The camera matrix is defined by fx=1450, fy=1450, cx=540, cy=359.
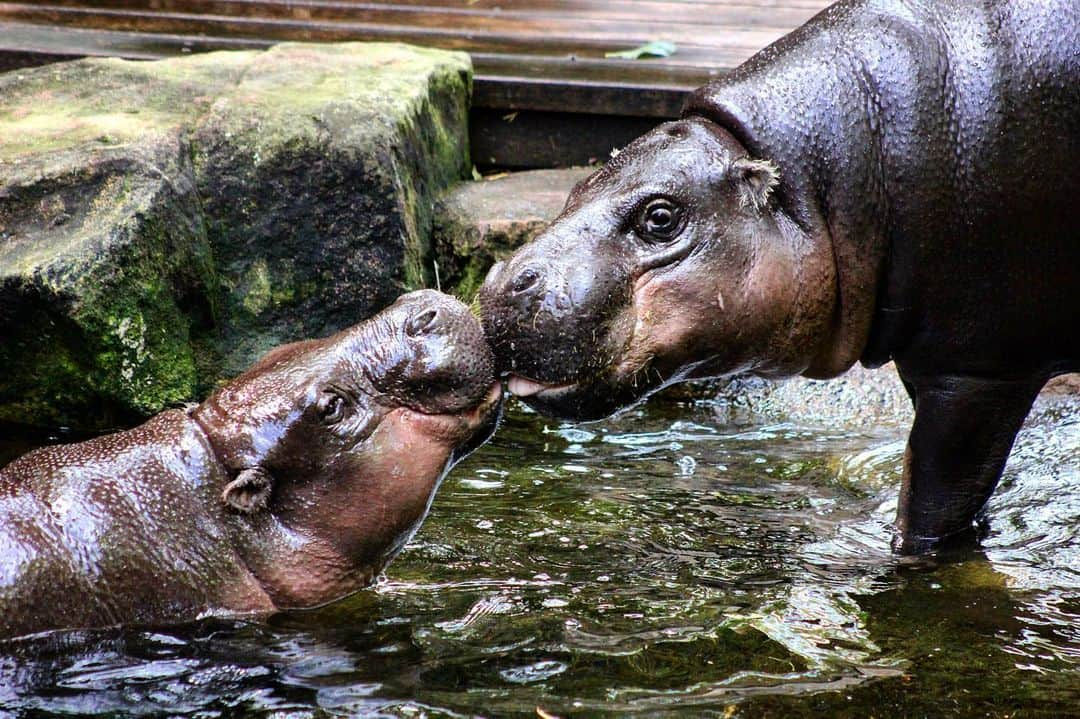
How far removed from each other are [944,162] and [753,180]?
0.59 m

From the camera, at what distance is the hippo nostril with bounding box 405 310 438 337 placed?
4457 mm

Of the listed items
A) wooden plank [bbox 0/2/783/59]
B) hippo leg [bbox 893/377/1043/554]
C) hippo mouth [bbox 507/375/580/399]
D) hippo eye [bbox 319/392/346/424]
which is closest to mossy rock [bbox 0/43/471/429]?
wooden plank [bbox 0/2/783/59]

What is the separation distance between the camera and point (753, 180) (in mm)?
4453

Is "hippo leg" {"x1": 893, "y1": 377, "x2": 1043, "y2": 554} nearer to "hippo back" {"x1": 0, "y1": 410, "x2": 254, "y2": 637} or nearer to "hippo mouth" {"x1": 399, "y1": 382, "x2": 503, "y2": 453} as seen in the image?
"hippo mouth" {"x1": 399, "y1": 382, "x2": 503, "y2": 453}

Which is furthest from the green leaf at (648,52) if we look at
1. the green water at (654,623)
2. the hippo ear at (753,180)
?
the hippo ear at (753,180)

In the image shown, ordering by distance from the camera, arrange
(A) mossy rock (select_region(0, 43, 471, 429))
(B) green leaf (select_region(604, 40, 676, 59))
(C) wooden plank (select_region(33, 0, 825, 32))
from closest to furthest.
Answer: (A) mossy rock (select_region(0, 43, 471, 429)) → (B) green leaf (select_region(604, 40, 676, 59)) → (C) wooden plank (select_region(33, 0, 825, 32))

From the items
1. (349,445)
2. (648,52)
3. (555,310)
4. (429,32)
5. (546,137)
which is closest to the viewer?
(555,310)

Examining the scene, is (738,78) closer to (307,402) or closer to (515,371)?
(515,371)

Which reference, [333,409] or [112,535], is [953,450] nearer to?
[333,409]

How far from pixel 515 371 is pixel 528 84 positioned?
4.26 m

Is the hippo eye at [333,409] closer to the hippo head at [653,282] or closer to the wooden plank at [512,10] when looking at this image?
the hippo head at [653,282]

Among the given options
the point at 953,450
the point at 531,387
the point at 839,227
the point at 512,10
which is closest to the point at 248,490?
the point at 531,387

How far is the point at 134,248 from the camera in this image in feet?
20.9

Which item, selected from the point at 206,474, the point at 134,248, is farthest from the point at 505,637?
the point at 134,248
